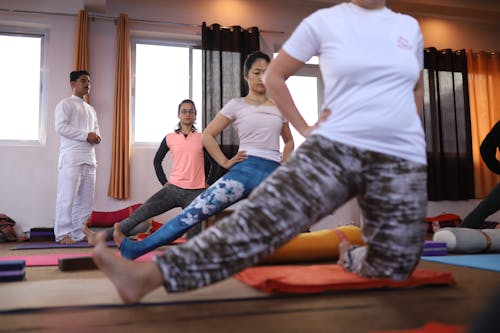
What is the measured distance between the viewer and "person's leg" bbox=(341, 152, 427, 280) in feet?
4.20

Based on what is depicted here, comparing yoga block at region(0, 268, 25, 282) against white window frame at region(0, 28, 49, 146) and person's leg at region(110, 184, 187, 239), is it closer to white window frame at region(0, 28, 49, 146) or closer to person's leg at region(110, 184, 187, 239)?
person's leg at region(110, 184, 187, 239)

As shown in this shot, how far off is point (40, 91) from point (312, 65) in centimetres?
355

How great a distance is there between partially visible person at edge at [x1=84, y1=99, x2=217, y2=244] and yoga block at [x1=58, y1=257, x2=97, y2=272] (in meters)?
0.49

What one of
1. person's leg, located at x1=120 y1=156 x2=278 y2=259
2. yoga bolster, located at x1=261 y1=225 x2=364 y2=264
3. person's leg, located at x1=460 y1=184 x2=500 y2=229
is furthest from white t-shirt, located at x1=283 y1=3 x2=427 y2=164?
person's leg, located at x1=460 y1=184 x2=500 y2=229

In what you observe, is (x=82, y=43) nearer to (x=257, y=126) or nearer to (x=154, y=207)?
(x=154, y=207)

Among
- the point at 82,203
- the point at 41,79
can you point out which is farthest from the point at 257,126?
the point at 41,79

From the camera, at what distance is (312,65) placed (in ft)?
20.7

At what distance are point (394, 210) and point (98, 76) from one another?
4.90m

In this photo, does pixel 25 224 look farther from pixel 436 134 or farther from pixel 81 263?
pixel 436 134

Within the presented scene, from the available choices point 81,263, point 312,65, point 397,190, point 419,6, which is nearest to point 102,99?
point 312,65

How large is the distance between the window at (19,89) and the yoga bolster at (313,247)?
13.8 feet

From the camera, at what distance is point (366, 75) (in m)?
1.27

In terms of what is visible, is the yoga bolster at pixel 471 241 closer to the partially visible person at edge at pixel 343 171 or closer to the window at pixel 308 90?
the partially visible person at edge at pixel 343 171

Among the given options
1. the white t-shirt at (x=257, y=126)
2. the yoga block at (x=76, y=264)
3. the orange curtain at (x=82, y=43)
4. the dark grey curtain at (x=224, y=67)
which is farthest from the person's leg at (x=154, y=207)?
the orange curtain at (x=82, y=43)
